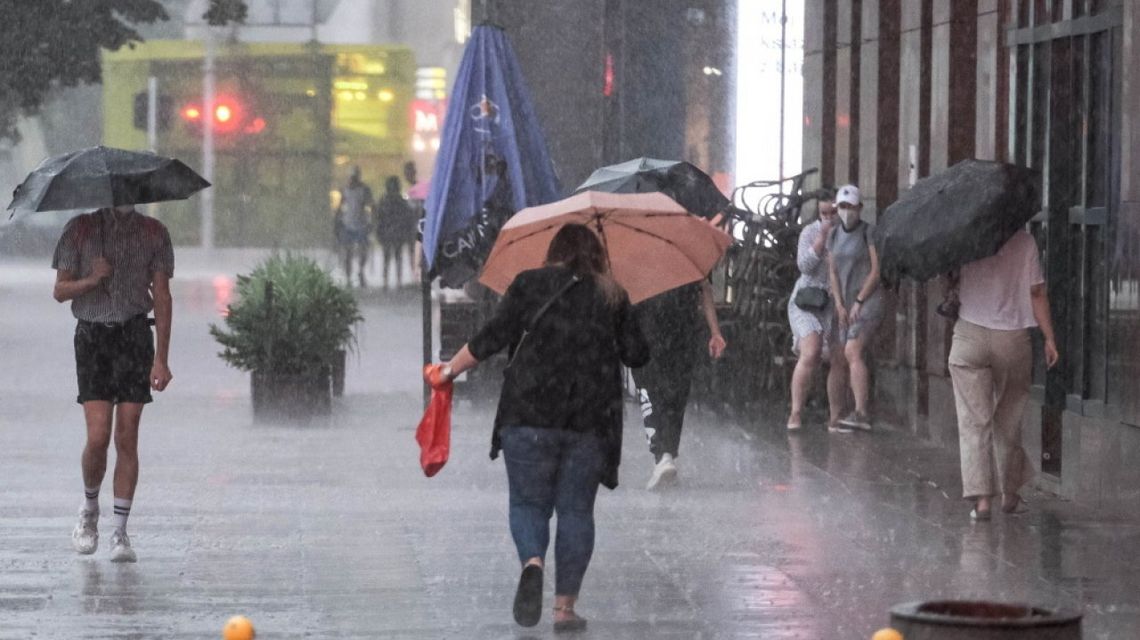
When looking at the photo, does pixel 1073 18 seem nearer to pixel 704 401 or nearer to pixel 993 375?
pixel 993 375

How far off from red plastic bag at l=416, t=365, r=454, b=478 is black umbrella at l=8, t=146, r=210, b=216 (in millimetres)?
2045

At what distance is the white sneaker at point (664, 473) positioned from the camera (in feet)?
40.8

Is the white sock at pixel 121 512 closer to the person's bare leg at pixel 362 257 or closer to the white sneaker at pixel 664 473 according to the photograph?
the white sneaker at pixel 664 473

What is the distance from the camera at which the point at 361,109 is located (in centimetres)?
4325

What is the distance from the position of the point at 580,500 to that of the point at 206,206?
39.7 m

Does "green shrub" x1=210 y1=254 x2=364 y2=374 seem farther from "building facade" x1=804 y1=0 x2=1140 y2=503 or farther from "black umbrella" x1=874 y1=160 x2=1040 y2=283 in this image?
"black umbrella" x1=874 y1=160 x2=1040 y2=283

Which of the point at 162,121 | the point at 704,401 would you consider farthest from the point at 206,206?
the point at 704,401

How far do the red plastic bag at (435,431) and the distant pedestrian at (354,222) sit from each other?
28.6 meters

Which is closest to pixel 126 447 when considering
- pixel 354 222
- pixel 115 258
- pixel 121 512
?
pixel 121 512

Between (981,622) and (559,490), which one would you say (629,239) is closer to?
(559,490)

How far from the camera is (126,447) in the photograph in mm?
9781

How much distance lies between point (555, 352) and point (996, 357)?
11.9 feet

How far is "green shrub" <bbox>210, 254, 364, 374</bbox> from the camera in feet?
53.7

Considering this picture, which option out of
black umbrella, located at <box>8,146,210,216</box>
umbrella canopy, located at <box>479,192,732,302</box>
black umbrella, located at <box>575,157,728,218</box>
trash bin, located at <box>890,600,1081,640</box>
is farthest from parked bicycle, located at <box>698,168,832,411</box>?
trash bin, located at <box>890,600,1081,640</box>
